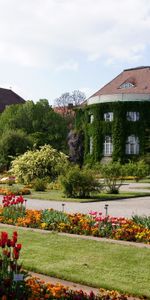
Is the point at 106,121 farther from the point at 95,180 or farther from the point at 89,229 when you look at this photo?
the point at 89,229

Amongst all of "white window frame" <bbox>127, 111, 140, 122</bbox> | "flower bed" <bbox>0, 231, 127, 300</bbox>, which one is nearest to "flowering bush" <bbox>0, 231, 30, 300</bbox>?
"flower bed" <bbox>0, 231, 127, 300</bbox>

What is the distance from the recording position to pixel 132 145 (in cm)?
4941

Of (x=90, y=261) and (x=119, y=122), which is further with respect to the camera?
(x=119, y=122)

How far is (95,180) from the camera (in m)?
23.5

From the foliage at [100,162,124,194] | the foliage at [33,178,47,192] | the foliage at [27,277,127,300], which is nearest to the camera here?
the foliage at [27,277,127,300]

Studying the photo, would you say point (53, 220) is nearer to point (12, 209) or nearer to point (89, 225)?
point (89, 225)

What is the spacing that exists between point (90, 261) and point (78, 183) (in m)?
14.8

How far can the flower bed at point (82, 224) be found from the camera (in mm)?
10633

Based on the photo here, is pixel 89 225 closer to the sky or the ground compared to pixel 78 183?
closer to the ground

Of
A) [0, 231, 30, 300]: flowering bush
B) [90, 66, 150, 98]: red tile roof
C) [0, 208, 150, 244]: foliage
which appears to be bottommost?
[0, 208, 150, 244]: foliage

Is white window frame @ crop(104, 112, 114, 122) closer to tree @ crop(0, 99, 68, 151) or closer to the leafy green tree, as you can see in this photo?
tree @ crop(0, 99, 68, 151)

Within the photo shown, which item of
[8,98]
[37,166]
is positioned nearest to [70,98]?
[8,98]

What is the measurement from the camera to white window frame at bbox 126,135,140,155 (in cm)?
4922

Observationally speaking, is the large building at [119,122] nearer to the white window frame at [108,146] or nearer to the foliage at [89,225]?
the white window frame at [108,146]
